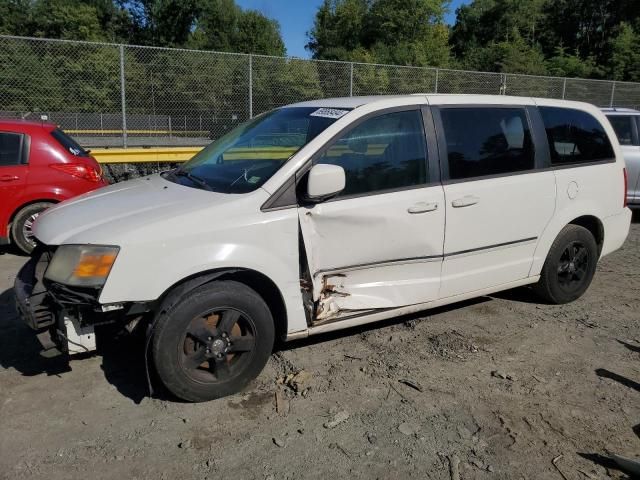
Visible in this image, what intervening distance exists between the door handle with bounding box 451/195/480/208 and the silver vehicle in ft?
19.0

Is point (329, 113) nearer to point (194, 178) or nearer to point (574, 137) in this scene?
point (194, 178)

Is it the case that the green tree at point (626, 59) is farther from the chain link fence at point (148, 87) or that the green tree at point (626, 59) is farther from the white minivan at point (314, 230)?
the white minivan at point (314, 230)

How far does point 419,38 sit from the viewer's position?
183ft

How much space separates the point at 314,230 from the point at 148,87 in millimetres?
8268

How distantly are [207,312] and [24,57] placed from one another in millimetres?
8559

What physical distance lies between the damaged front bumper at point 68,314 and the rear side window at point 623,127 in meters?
8.31

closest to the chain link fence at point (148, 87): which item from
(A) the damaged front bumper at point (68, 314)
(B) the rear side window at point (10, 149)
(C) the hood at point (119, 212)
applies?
(B) the rear side window at point (10, 149)

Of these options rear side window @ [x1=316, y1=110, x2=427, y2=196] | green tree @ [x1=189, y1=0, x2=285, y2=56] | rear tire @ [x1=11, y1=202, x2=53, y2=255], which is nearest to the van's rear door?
rear side window @ [x1=316, y1=110, x2=427, y2=196]

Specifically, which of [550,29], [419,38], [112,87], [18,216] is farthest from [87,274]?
[550,29]

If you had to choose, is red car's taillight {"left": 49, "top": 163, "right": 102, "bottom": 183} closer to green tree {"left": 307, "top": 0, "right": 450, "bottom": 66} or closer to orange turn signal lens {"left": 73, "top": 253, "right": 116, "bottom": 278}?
orange turn signal lens {"left": 73, "top": 253, "right": 116, "bottom": 278}

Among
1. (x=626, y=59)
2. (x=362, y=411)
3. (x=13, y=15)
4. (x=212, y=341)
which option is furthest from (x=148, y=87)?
(x=626, y=59)

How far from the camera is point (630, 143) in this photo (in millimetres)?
8594

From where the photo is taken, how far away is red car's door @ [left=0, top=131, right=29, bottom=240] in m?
6.26

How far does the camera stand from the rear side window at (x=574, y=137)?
4535 mm
